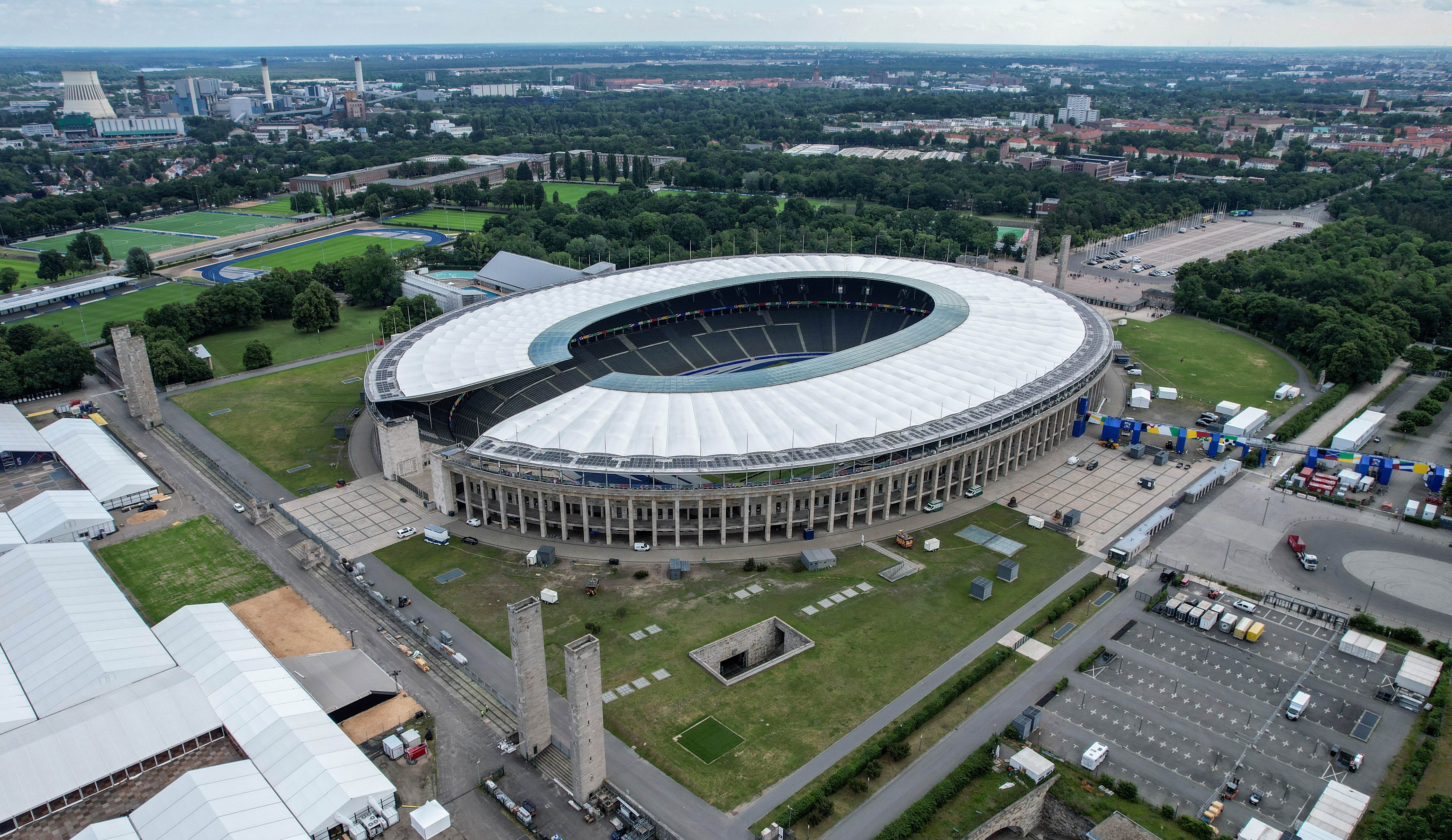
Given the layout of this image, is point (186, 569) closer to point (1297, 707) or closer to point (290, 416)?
point (290, 416)

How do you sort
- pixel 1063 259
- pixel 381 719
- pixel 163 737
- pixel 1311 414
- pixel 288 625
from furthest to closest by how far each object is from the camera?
pixel 1063 259 → pixel 1311 414 → pixel 288 625 → pixel 381 719 → pixel 163 737

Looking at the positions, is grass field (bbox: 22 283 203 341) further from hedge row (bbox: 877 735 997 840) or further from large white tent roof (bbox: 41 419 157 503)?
hedge row (bbox: 877 735 997 840)

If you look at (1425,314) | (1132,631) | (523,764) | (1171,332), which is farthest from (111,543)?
(1425,314)

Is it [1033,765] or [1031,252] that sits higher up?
[1031,252]

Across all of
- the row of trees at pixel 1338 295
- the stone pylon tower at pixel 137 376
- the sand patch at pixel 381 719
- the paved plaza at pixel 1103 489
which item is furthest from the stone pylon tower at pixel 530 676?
the row of trees at pixel 1338 295

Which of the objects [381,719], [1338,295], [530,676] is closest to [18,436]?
[381,719]

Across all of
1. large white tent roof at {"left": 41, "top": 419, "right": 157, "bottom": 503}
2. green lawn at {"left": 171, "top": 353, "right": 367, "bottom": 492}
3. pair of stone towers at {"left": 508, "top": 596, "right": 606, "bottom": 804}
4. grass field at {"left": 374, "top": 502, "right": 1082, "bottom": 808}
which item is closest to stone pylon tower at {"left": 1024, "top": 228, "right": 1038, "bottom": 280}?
grass field at {"left": 374, "top": 502, "right": 1082, "bottom": 808}
